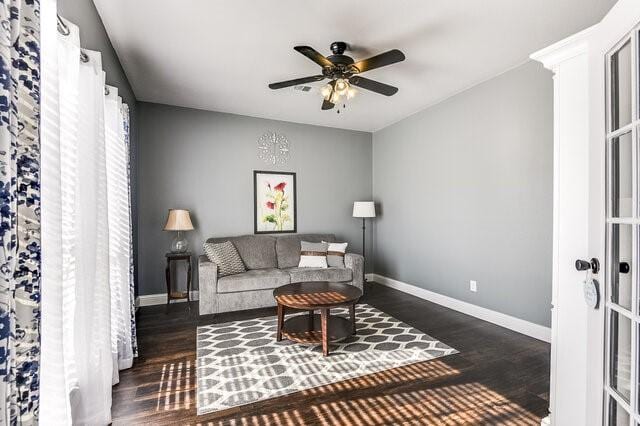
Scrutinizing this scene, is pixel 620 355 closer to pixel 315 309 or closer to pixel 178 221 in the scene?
pixel 315 309

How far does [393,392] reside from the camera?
2.20 metres

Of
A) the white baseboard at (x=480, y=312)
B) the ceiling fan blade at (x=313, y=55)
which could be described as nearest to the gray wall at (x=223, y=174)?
the white baseboard at (x=480, y=312)

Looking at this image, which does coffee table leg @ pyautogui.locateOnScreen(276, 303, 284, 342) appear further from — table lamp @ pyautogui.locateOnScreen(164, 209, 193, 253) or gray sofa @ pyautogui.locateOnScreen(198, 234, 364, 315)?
table lamp @ pyautogui.locateOnScreen(164, 209, 193, 253)

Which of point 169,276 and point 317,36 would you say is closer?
point 317,36

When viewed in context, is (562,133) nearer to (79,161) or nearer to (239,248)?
(79,161)

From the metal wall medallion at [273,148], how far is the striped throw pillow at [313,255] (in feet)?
4.69

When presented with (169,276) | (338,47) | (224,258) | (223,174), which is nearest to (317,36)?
(338,47)

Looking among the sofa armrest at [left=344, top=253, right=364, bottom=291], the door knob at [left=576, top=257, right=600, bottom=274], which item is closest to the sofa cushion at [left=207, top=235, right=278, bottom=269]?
the sofa armrest at [left=344, top=253, right=364, bottom=291]

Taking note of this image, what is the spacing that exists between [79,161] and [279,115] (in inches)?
133

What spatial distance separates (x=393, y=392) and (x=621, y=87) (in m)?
2.10

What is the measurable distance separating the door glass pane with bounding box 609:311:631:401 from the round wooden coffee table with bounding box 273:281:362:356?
6.23 ft

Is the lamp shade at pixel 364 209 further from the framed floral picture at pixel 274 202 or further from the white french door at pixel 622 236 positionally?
the white french door at pixel 622 236

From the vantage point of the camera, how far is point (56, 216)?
1.33m

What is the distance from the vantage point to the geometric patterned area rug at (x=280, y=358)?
2.23m
